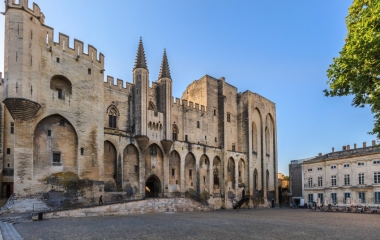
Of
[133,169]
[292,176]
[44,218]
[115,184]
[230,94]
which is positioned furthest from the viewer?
[292,176]

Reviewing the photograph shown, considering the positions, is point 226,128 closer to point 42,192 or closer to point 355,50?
point 42,192

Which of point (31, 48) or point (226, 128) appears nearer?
point (31, 48)

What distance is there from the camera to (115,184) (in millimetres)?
26703

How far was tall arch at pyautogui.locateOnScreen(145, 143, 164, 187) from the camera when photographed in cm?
3022

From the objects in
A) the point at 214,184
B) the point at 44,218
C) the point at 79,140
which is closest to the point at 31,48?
the point at 79,140

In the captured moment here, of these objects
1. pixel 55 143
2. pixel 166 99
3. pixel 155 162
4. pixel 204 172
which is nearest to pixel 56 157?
pixel 55 143

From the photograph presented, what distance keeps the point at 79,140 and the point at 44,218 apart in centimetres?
763

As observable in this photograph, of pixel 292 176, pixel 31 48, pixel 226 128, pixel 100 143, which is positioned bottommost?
pixel 292 176

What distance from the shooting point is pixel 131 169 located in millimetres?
28469

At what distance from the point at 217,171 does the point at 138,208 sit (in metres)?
17.1

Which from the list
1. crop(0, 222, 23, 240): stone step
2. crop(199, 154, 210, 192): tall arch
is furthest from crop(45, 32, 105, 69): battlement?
crop(199, 154, 210, 192): tall arch

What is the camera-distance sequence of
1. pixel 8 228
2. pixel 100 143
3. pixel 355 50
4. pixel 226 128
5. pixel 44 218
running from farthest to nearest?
1. pixel 226 128
2. pixel 100 143
3. pixel 44 218
4. pixel 8 228
5. pixel 355 50

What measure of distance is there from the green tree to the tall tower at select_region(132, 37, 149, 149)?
1936 centimetres

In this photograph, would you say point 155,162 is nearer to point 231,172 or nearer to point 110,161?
point 110,161
